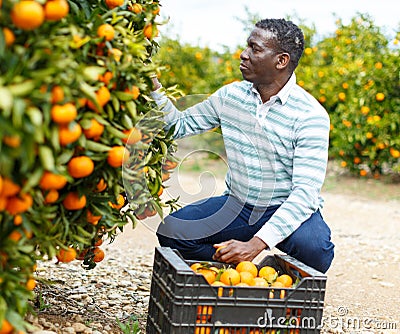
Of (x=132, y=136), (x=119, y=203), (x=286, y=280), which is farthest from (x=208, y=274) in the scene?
(x=132, y=136)

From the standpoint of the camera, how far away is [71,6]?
2.55m

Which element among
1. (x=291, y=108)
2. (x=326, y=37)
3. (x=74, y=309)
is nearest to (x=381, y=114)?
(x=326, y=37)

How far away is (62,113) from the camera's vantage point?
7.05ft

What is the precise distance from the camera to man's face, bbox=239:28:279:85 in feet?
11.7

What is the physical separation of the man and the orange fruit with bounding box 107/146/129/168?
3.02ft

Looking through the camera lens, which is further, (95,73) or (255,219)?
(255,219)

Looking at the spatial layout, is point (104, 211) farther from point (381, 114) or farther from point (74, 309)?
point (381, 114)

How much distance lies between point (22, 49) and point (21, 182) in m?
0.42

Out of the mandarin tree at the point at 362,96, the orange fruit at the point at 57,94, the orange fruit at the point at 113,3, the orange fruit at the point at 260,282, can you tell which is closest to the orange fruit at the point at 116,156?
the orange fruit at the point at 57,94

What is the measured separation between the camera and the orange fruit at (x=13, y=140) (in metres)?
2.02

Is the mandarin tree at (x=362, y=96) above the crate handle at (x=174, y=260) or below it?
above

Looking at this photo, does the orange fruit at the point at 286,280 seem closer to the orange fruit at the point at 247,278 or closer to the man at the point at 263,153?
the orange fruit at the point at 247,278

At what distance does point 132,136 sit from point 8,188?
60 centimetres

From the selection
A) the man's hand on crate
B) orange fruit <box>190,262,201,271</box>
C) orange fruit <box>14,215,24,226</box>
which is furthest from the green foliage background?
orange fruit <box>14,215,24,226</box>
